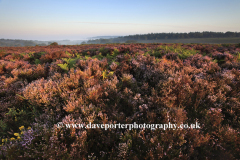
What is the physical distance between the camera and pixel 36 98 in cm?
302

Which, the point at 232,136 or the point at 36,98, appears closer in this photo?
the point at 232,136

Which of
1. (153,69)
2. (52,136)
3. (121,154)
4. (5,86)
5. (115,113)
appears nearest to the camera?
(121,154)

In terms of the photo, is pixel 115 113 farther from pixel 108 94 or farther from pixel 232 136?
pixel 232 136

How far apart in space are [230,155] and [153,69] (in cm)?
322

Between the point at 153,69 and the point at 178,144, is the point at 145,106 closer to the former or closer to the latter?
the point at 178,144

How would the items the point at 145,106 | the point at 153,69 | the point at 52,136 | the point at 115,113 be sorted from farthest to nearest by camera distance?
the point at 153,69 → the point at 145,106 → the point at 115,113 → the point at 52,136

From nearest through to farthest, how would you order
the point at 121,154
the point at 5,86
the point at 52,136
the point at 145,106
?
the point at 121,154 → the point at 52,136 → the point at 145,106 → the point at 5,86

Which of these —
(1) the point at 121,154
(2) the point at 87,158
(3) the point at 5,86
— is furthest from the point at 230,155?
(3) the point at 5,86

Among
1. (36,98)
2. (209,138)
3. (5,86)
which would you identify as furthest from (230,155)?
(5,86)

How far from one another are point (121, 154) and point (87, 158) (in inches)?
24.3

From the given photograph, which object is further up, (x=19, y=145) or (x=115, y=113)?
(x=115, y=113)

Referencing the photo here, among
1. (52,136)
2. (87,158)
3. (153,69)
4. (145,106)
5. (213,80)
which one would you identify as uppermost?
(153,69)

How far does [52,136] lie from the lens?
2090 mm

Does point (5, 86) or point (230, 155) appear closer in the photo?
point (230, 155)
